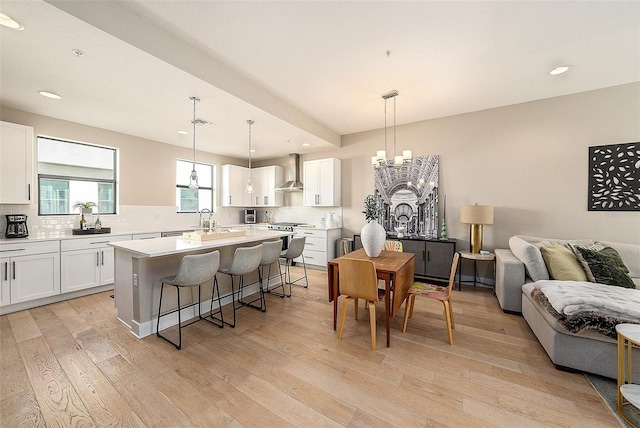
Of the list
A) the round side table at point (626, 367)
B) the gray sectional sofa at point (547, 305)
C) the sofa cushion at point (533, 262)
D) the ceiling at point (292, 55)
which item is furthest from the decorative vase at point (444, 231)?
the round side table at point (626, 367)

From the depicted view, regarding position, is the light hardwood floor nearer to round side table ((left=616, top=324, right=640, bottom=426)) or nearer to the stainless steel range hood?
round side table ((left=616, top=324, right=640, bottom=426))

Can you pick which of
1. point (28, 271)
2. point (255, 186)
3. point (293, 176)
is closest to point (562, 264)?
point (293, 176)

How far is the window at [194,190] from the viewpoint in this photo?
5.35 m

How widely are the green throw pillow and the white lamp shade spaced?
1049 mm

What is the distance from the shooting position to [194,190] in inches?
224

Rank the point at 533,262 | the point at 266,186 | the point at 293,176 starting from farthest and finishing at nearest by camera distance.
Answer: the point at 266,186 → the point at 293,176 → the point at 533,262

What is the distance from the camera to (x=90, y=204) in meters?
3.98

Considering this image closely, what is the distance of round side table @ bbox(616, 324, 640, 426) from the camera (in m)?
1.46

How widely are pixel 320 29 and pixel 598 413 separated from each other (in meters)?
3.54

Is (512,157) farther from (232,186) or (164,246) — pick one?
(232,186)

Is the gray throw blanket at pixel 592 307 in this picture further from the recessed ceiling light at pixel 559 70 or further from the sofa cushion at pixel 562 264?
the recessed ceiling light at pixel 559 70

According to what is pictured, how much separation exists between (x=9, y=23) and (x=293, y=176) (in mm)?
4527

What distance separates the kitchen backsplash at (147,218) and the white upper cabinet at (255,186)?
386 millimetres

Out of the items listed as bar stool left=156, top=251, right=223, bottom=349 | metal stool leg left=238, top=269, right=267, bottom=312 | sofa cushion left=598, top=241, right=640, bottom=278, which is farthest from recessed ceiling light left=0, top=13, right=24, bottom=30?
sofa cushion left=598, top=241, right=640, bottom=278
